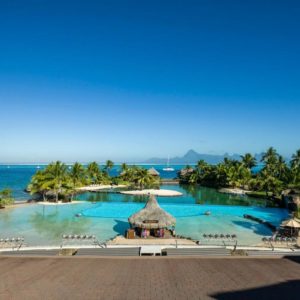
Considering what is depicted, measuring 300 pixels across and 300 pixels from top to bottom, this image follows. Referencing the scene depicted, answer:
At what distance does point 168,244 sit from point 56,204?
79.4 ft

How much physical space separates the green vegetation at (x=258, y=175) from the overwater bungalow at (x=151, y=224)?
28.4 m

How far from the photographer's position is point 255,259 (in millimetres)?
11805

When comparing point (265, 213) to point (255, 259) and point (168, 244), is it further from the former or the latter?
point (255, 259)

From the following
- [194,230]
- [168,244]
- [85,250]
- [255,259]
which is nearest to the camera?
[255,259]

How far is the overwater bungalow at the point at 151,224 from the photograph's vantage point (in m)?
21.1

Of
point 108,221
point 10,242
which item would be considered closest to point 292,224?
point 108,221

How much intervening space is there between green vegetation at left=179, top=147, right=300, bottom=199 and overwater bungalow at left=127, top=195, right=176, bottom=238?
1118 inches

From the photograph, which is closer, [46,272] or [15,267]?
[46,272]

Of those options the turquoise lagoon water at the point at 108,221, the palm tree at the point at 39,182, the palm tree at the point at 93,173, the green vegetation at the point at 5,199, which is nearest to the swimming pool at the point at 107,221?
the turquoise lagoon water at the point at 108,221

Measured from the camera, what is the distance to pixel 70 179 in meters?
50.3

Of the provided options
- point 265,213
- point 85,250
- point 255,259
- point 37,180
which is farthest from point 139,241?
point 37,180

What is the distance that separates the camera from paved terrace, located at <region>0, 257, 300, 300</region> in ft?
25.5

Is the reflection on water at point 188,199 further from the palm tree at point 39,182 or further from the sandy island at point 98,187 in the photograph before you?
the palm tree at point 39,182

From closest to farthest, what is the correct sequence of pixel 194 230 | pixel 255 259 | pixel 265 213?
pixel 255 259, pixel 194 230, pixel 265 213
